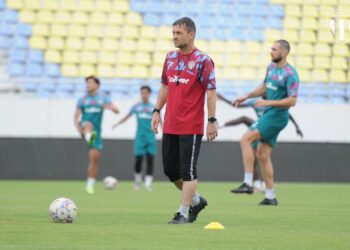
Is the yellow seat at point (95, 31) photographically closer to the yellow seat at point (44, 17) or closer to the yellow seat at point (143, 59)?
the yellow seat at point (44, 17)

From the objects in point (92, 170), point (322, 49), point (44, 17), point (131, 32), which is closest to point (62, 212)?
point (92, 170)

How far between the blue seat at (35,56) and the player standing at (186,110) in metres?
15.8

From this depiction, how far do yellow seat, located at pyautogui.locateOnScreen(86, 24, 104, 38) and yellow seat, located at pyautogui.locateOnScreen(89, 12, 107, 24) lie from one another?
119 mm

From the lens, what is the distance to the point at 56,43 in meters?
25.4

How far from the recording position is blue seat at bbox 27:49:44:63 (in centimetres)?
2498

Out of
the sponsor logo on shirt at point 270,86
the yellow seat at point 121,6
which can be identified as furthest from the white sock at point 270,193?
the yellow seat at point 121,6

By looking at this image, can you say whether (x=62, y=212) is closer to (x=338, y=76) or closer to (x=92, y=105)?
(x=92, y=105)

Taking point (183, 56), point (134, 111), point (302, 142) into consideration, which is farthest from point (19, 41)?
point (183, 56)

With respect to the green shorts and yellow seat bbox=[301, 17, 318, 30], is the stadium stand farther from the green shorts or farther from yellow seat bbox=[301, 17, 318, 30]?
the green shorts

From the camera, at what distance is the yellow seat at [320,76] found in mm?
25781

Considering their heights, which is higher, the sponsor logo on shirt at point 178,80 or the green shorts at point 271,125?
the sponsor logo on shirt at point 178,80

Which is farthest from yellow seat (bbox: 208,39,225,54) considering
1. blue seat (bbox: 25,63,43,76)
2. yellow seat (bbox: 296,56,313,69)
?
blue seat (bbox: 25,63,43,76)

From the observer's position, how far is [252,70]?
2561 cm

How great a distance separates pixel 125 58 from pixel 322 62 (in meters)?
5.61
